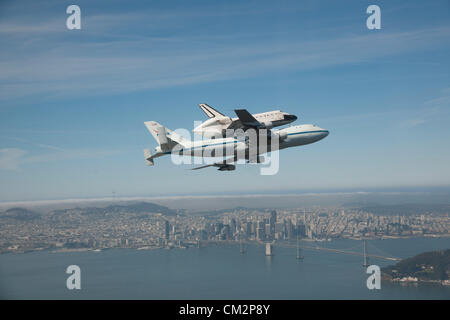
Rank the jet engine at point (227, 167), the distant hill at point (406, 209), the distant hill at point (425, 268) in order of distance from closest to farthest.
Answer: the jet engine at point (227, 167)
the distant hill at point (425, 268)
the distant hill at point (406, 209)

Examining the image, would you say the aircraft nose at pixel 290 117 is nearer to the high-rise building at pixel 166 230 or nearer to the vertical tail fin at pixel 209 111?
the vertical tail fin at pixel 209 111

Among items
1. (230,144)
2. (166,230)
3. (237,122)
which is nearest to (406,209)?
(166,230)

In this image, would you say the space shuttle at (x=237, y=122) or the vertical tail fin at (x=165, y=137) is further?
the vertical tail fin at (x=165, y=137)

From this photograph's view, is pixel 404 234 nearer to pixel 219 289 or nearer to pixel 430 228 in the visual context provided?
pixel 430 228

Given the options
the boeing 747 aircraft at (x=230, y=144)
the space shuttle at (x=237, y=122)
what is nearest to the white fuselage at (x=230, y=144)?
the boeing 747 aircraft at (x=230, y=144)
